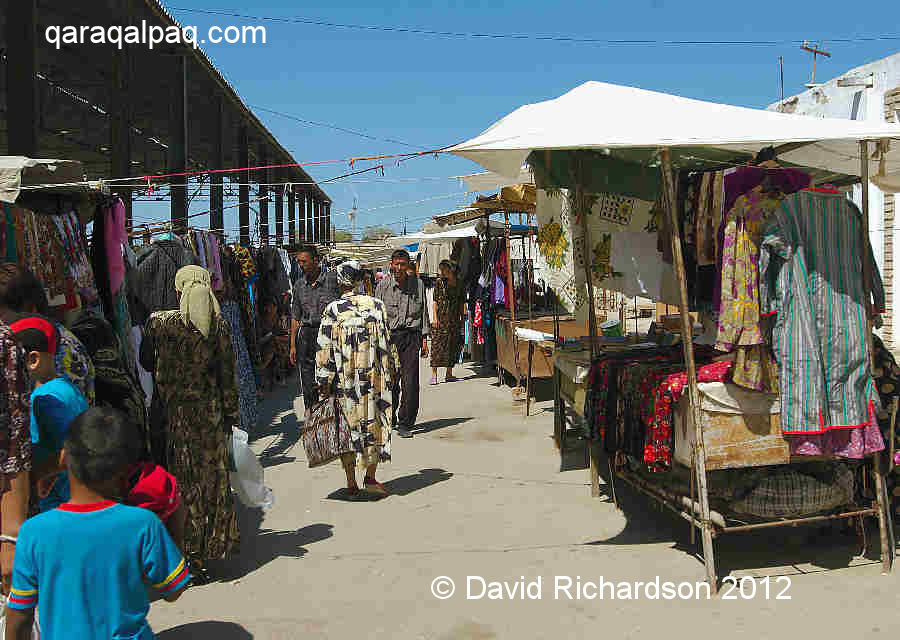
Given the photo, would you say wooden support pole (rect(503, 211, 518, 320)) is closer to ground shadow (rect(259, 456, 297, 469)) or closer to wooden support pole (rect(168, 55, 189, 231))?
ground shadow (rect(259, 456, 297, 469))

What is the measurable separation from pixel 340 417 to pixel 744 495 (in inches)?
122

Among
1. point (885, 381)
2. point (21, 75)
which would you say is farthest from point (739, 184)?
point (21, 75)

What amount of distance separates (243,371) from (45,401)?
260 inches

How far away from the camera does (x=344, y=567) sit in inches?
193

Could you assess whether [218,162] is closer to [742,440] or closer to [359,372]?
[359,372]

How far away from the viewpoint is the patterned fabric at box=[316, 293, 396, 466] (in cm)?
624

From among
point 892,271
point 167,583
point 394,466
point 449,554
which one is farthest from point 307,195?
point 167,583

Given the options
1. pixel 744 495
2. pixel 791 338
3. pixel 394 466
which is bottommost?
pixel 394 466

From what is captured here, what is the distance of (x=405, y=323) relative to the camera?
8.77 m

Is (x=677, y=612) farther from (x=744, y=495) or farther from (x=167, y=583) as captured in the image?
(x=167, y=583)

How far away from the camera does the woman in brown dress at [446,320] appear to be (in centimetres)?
1323

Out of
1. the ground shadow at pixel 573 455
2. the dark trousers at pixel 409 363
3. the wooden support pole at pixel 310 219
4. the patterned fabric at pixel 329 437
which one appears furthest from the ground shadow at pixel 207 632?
the wooden support pole at pixel 310 219

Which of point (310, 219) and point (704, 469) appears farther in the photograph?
point (310, 219)

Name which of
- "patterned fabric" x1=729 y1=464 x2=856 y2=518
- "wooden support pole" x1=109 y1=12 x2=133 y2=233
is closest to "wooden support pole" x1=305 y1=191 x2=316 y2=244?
"wooden support pole" x1=109 y1=12 x2=133 y2=233
